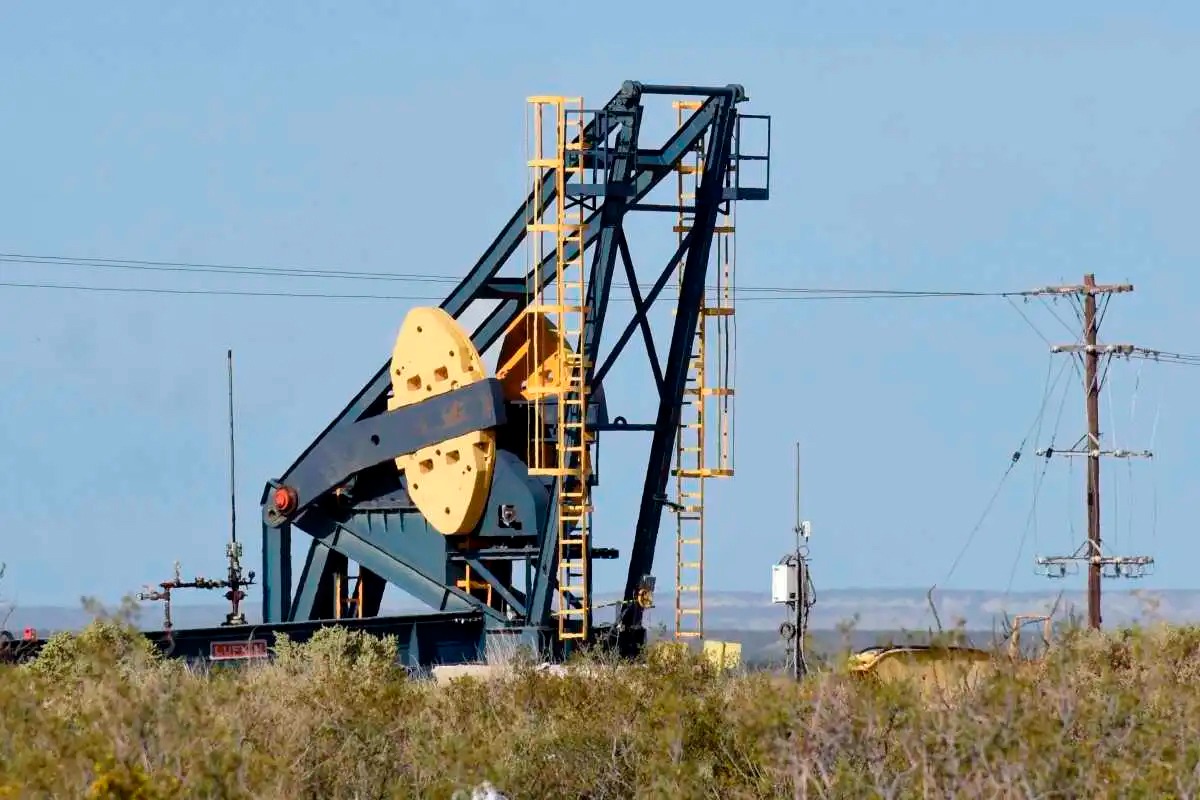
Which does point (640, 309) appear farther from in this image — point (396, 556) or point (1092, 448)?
point (1092, 448)

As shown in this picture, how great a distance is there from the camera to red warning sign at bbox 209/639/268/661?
25.8 m

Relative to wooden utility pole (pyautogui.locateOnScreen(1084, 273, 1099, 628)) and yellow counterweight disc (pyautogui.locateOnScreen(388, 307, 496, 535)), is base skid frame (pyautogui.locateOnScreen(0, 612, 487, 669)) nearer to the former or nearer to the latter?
yellow counterweight disc (pyautogui.locateOnScreen(388, 307, 496, 535))

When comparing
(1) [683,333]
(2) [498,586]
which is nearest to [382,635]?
(2) [498,586]

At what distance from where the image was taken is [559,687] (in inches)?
832

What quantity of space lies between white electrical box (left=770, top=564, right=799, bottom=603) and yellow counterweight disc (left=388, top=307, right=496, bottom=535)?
3.38 m

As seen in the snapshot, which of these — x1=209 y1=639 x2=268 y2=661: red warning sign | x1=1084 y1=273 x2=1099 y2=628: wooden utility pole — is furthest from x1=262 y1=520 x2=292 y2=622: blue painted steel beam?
x1=1084 y1=273 x2=1099 y2=628: wooden utility pole

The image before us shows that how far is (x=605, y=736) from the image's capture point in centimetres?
1823

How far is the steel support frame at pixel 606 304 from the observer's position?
84.3 ft

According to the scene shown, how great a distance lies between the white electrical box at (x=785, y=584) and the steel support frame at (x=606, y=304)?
209cm

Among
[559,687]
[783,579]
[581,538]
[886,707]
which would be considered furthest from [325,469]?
[886,707]

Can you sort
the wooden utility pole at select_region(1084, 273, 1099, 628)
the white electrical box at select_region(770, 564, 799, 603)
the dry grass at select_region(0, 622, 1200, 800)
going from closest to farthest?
the dry grass at select_region(0, 622, 1200, 800) → the white electrical box at select_region(770, 564, 799, 603) → the wooden utility pole at select_region(1084, 273, 1099, 628)

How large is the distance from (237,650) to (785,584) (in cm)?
587

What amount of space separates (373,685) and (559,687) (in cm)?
162

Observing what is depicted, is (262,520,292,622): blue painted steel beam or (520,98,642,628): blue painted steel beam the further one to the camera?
(262,520,292,622): blue painted steel beam
